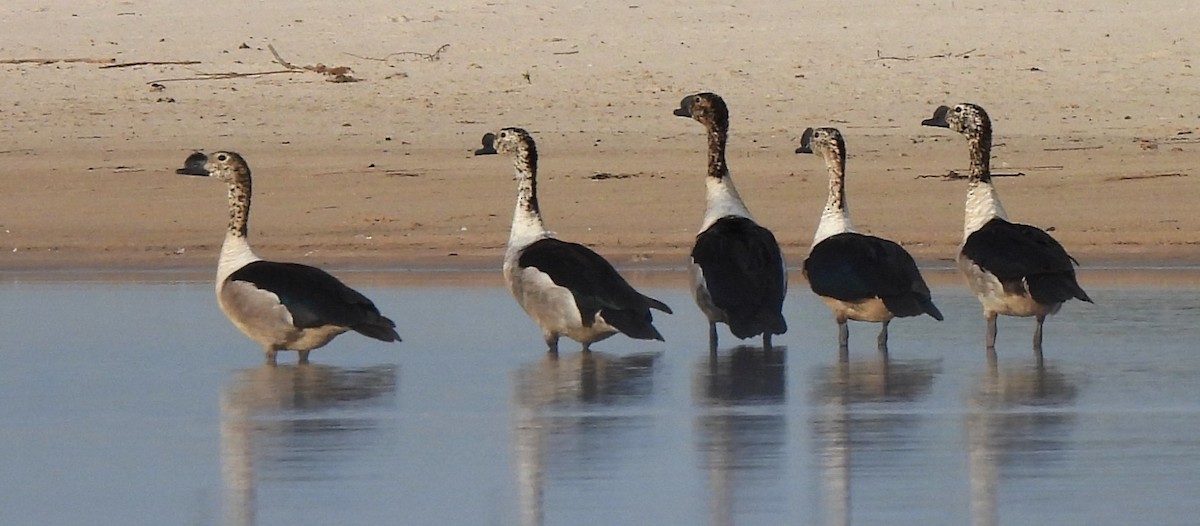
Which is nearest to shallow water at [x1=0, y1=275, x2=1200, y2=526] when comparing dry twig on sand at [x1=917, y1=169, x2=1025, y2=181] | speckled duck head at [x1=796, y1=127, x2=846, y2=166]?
speckled duck head at [x1=796, y1=127, x2=846, y2=166]

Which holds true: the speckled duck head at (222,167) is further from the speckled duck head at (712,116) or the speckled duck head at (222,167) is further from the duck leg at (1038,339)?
the duck leg at (1038,339)

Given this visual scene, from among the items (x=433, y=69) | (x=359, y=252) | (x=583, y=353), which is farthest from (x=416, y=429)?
(x=433, y=69)

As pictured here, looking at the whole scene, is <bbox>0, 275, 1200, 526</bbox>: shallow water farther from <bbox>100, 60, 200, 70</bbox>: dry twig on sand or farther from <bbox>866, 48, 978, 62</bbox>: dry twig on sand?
<bbox>866, 48, 978, 62</bbox>: dry twig on sand

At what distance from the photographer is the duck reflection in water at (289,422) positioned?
22.2 feet

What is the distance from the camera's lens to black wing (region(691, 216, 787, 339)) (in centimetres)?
974

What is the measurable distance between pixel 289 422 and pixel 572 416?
1.02m

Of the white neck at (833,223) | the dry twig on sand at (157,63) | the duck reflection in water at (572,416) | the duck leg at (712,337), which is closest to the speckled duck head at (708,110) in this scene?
the white neck at (833,223)

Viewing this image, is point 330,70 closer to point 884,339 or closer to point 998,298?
point 884,339

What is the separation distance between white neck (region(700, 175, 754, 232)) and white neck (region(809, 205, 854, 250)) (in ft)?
1.43

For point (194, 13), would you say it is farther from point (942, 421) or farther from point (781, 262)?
point (942, 421)

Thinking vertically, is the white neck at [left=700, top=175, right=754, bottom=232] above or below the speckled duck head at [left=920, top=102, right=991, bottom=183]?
below

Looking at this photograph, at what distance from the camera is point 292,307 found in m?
9.77

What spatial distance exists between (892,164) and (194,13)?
16.1m

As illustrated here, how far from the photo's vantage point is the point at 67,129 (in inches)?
884
